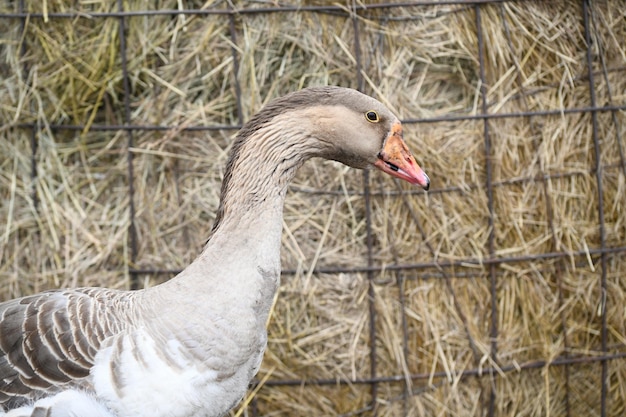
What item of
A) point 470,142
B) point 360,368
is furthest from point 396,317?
point 470,142

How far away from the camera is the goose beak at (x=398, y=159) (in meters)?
2.29

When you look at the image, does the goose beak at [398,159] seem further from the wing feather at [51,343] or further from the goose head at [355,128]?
the wing feather at [51,343]

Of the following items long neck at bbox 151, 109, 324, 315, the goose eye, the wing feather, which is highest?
the goose eye

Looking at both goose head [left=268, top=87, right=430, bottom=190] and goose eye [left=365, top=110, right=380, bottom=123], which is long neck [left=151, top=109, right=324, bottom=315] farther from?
goose eye [left=365, top=110, right=380, bottom=123]

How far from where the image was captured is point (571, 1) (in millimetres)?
3281

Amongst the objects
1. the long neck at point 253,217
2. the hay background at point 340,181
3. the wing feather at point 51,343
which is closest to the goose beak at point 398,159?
the long neck at point 253,217

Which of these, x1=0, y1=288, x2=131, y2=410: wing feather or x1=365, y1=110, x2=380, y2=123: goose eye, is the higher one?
x1=365, y1=110, x2=380, y2=123: goose eye

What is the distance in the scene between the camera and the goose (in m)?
2.10

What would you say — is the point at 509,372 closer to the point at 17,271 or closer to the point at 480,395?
the point at 480,395

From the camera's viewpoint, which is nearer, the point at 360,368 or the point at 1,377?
the point at 1,377

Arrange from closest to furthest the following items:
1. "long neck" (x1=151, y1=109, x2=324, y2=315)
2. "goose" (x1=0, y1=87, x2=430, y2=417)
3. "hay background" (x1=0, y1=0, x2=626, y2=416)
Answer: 1. "goose" (x1=0, y1=87, x2=430, y2=417)
2. "long neck" (x1=151, y1=109, x2=324, y2=315)
3. "hay background" (x1=0, y1=0, x2=626, y2=416)

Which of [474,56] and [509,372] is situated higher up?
[474,56]

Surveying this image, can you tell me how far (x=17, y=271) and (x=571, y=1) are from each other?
2898 millimetres

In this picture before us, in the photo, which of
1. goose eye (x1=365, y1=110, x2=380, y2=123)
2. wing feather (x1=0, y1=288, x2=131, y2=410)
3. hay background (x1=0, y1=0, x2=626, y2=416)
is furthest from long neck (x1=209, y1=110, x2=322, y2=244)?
hay background (x1=0, y1=0, x2=626, y2=416)
